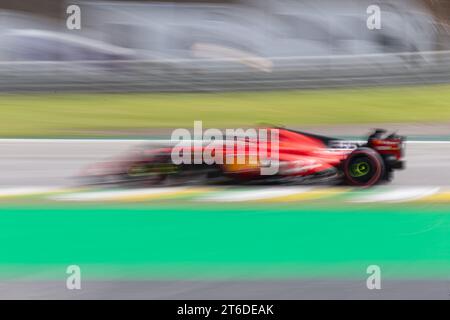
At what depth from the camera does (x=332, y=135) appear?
10.8 ft

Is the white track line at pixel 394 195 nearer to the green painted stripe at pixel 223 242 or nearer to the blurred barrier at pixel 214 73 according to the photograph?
the green painted stripe at pixel 223 242

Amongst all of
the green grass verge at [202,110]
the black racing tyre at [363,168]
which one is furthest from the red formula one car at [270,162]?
the green grass verge at [202,110]

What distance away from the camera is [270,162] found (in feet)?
10.5

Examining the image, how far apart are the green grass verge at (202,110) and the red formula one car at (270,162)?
108mm

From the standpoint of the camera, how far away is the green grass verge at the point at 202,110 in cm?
317

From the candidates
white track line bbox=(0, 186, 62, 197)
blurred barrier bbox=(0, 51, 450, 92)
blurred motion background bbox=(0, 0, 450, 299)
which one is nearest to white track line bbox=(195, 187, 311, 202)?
blurred motion background bbox=(0, 0, 450, 299)

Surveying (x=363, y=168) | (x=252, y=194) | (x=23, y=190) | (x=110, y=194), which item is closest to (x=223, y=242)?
(x=252, y=194)

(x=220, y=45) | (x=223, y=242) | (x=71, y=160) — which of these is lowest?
(x=223, y=242)

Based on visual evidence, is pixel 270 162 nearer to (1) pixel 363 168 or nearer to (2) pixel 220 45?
(1) pixel 363 168

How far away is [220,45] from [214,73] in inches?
6.4

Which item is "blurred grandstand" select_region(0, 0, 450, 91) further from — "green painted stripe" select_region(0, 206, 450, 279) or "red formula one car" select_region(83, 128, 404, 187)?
"green painted stripe" select_region(0, 206, 450, 279)

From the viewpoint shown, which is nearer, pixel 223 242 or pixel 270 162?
pixel 223 242

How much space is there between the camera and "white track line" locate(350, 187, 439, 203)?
10.7ft
